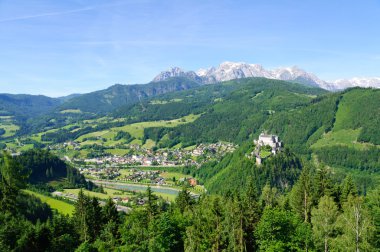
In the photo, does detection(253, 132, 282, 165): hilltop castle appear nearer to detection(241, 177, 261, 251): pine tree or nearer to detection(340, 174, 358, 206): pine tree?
detection(340, 174, 358, 206): pine tree

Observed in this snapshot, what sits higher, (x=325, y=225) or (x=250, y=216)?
(x=325, y=225)

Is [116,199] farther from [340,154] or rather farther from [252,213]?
[340,154]

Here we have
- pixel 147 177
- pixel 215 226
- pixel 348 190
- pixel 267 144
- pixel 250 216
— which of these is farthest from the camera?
pixel 147 177

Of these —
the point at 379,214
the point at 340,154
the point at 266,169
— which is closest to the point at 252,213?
the point at 379,214

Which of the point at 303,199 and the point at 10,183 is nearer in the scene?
the point at 10,183

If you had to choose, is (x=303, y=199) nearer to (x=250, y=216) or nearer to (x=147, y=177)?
(x=250, y=216)

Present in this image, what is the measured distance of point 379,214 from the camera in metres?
39.4

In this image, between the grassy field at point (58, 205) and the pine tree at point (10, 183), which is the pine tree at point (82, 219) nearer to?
the pine tree at point (10, 183)

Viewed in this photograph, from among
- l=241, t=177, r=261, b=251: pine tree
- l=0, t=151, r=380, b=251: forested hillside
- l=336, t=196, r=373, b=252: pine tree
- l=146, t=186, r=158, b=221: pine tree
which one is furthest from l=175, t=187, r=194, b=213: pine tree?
l=336, t=196, r=373, b=252: pine tree

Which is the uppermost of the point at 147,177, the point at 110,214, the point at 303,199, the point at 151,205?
the point at 303,199

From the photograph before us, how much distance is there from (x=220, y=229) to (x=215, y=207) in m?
2.90

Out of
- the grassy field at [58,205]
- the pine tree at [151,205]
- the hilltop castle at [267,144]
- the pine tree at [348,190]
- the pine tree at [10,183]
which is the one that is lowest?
the grassy field at [58,205]

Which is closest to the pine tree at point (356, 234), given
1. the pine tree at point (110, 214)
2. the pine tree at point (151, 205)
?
the pine tree at point (151, 205)

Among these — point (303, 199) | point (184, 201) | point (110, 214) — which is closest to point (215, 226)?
point (184, 201)
